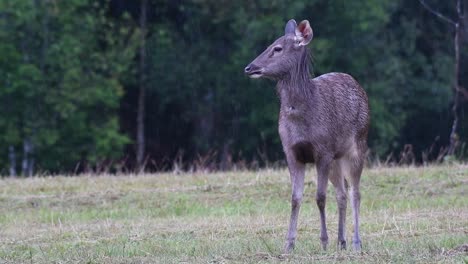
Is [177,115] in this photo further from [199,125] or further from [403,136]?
[403,136]

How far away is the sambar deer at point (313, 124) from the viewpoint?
40.4 ft

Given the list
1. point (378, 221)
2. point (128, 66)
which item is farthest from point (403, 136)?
point (378, 221)

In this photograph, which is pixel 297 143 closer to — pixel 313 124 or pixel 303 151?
Result: pixel 303 151

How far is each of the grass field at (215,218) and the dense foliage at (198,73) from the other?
18290mm

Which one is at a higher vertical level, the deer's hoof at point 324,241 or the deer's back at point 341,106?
the deer's back at point 341,106

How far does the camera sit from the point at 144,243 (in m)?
Answer: 13.1

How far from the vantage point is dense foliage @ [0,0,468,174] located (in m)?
38.2

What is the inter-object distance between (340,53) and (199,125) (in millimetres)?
5753

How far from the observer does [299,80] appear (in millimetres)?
12586

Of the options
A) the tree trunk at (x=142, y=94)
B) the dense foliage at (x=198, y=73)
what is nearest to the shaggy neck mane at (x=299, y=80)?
the dense foliage at (x=198, y=73)

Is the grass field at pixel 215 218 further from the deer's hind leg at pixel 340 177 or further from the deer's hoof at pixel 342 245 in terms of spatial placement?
the deer's hind leg at pixel 340 177

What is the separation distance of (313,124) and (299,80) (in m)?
0.54

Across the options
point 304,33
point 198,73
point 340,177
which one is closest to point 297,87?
point 304,33

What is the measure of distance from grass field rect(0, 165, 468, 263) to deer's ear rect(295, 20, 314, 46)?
2171 millimetres
